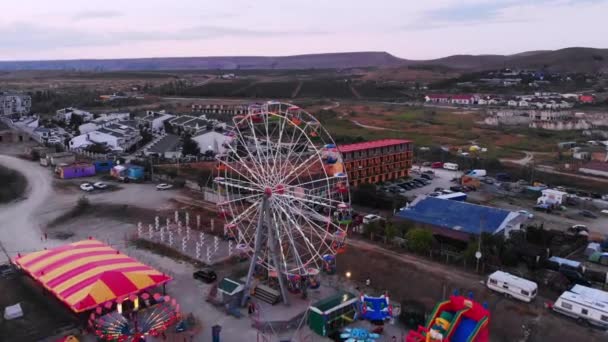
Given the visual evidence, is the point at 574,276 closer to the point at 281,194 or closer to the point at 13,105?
the point at 281,194

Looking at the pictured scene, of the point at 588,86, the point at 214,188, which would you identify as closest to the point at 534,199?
the point at 214,188

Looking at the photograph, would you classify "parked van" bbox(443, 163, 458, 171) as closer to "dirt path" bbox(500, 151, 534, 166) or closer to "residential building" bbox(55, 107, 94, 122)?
"dirt path" bbox(500, 151, 534, 166)

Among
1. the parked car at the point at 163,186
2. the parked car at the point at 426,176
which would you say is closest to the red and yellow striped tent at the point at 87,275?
the parked car at the point at 163,186

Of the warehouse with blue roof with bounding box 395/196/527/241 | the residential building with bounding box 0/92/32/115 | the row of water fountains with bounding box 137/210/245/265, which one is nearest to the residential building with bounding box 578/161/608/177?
the warehouse with blue roof with bounding box 395/196/527/241

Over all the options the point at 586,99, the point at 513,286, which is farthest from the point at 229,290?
the point at 586,99

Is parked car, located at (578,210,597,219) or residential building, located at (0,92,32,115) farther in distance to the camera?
residential building, located at (0,92,32,115)
